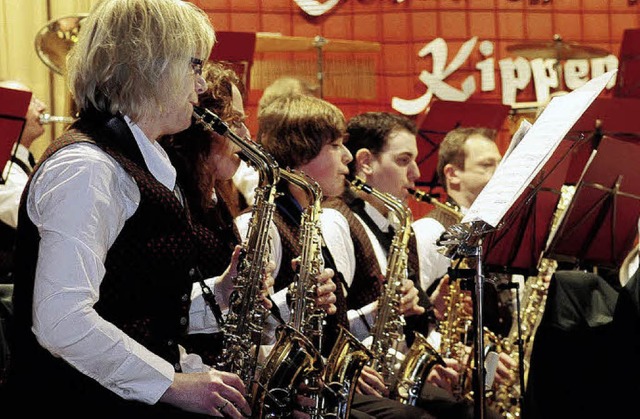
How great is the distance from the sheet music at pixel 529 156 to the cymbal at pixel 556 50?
4439 millimetres

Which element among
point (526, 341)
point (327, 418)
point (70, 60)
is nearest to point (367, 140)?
point (526, 341)

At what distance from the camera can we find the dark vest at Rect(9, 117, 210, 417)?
2.05 metres

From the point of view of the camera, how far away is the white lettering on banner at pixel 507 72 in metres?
7.12

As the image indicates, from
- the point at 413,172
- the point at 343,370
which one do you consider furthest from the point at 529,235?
the point at 413,172

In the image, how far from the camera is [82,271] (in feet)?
6.39

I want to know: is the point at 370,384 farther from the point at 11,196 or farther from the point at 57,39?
the point at 57,39

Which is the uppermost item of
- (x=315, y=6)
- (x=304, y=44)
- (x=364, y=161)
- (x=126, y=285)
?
(x=315, y=6)

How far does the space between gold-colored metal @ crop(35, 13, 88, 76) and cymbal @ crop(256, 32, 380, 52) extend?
A: 1704 millimetres

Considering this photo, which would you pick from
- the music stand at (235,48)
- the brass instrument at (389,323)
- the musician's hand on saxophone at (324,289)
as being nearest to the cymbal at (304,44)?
the music stand at (235,48)

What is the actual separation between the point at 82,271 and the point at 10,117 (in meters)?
1.49

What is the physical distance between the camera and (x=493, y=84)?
23.7ft

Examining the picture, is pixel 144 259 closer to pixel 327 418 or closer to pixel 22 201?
pixel 22 201

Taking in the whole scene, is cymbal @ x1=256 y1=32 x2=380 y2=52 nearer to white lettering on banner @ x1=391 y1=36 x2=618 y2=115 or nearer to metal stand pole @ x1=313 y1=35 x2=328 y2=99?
metal stand pole @ x1=313 y1=35 x2=328 y2=99

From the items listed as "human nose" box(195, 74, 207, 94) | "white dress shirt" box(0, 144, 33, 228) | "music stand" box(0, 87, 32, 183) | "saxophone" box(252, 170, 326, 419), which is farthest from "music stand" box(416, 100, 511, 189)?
"human nose" box(195, 74, 207, 94)
